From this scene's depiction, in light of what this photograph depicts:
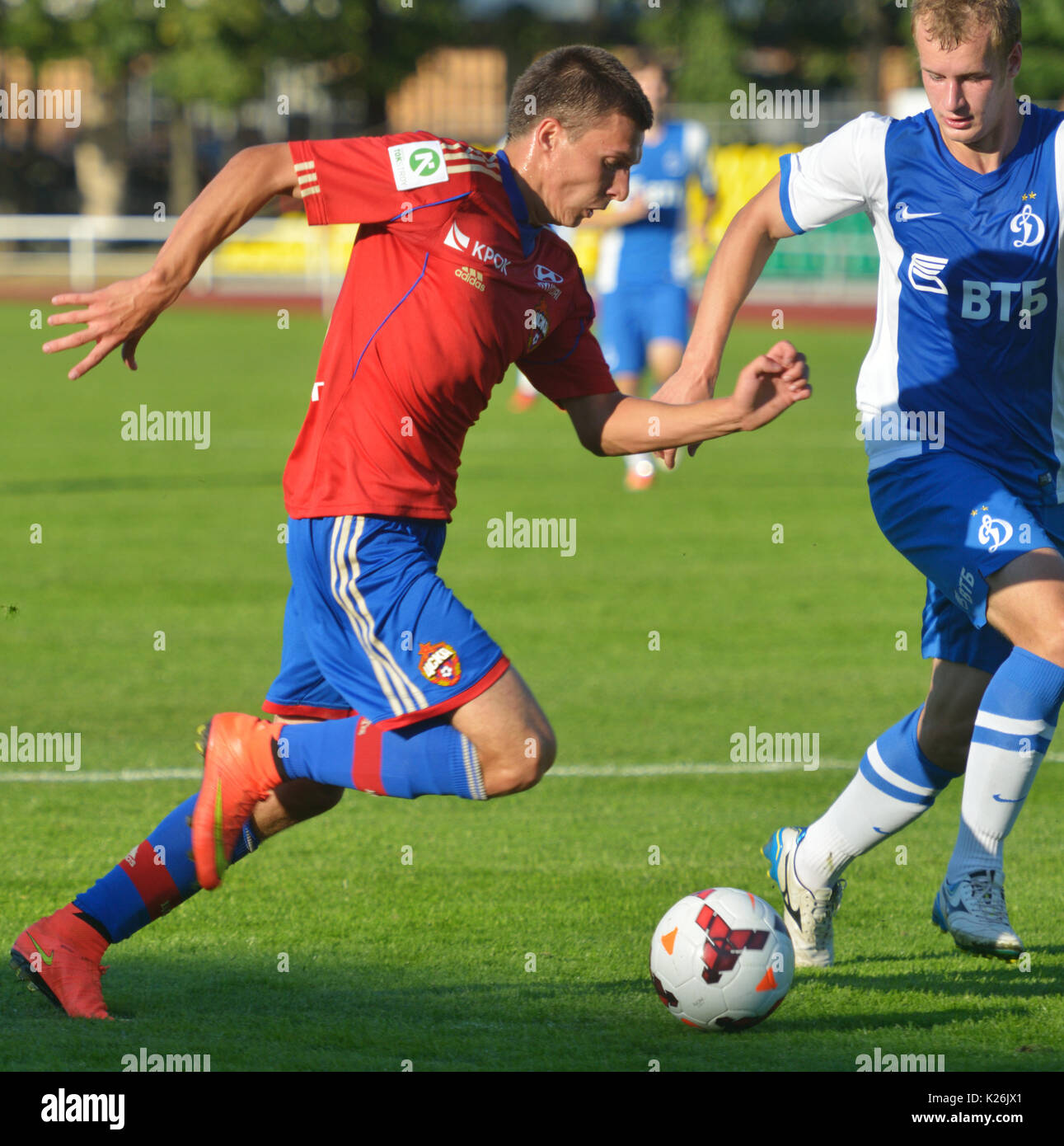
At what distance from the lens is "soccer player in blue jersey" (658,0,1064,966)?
4227 millimetres

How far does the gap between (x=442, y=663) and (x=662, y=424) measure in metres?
0.92

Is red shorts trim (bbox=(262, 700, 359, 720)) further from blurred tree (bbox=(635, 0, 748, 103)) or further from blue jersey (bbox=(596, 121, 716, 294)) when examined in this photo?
blurred tree (bbox=(635, 0, 748, 103))

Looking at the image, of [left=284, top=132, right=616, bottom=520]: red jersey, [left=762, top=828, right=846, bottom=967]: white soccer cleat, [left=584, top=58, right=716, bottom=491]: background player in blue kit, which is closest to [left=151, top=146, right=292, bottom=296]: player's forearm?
[left=284, top=132, right=616, bottom=520]: red jersey

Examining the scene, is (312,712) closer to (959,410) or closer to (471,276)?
(471,276)

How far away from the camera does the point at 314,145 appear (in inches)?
158

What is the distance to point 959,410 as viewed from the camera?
447 centimetres

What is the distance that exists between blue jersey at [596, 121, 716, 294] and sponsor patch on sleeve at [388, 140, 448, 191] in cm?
922

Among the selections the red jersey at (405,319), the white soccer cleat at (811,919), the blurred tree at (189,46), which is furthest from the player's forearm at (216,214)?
the blurred tree at (189,46)

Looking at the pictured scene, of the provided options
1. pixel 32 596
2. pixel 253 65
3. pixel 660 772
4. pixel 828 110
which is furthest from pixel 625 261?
pixel 253 65

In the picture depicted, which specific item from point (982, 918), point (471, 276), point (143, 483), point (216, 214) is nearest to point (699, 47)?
point (143, 483)

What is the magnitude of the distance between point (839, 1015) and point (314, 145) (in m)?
2.33

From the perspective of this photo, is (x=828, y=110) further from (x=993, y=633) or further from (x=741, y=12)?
(x=993, y=633)

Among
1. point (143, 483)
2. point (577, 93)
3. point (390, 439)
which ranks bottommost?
point (390, 439)

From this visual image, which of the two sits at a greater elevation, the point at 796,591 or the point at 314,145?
the point at 314,145
